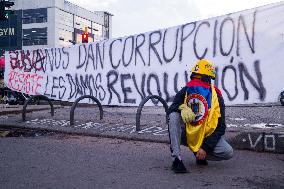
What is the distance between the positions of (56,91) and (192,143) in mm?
7174

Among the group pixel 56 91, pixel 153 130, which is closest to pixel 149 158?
pixel 153 130

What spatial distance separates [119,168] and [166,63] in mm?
3921

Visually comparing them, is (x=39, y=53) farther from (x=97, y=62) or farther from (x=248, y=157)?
(x=248, y=157)

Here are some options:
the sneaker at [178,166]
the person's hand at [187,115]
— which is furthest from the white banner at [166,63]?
the sneaker at [178,166]

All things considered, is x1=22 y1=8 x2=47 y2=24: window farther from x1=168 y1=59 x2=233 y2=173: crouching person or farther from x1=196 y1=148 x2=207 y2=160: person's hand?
x1=196 y1=148 x2=207 y2=160: person's hand

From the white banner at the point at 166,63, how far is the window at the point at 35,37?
67224mm

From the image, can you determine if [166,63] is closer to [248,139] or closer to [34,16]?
[248,139]

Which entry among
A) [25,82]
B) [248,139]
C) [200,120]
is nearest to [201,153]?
[200,120]

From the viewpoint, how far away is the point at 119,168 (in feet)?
16.9

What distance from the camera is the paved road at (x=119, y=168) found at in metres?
4.35

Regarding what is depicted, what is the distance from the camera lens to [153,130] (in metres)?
8.24

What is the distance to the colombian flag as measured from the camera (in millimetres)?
4957

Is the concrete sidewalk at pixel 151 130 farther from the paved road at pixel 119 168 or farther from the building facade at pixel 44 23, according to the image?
the building facade at pixel 44 23

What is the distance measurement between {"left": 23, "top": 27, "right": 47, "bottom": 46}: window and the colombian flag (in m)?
75.5
